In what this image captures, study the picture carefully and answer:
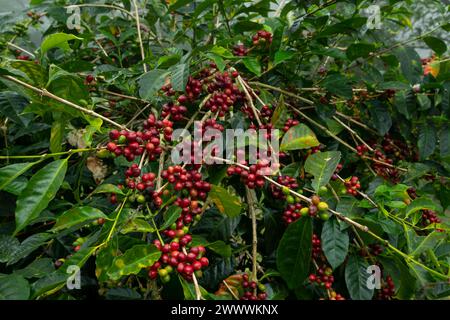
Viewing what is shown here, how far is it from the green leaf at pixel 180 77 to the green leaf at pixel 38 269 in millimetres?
433

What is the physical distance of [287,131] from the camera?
87cm

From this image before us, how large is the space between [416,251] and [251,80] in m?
0.59

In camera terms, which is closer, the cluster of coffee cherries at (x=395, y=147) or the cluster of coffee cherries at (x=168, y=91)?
the cluster of coffee cherries at (x=168, y=91)

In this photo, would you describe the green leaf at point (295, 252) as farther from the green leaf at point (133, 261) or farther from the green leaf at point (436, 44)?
the green leaf at point (436, 44)

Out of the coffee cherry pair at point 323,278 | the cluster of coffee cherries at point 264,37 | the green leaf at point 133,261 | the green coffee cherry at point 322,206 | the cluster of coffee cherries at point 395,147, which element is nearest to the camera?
the green leaf at point 133,261

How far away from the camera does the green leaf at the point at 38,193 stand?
2.11ft

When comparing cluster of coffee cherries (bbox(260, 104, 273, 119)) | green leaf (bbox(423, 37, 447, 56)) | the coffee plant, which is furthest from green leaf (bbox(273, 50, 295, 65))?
green leaf (bbox(423, 37, 447, 56))

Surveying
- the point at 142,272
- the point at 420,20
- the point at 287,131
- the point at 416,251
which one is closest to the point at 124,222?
the point at 142,272

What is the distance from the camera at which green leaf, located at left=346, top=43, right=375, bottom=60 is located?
3.38 feet

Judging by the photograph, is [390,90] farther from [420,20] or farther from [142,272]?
[420,20]

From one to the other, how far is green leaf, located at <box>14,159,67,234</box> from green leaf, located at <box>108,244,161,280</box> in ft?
0.53

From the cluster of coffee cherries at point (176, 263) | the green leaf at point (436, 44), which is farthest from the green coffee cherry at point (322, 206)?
the green leaf at point (436, 44)

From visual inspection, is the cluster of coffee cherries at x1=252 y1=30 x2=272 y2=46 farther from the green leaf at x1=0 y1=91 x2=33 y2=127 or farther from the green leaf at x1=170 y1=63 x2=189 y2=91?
the green leaf at x1=0 y1=91 x2=33 y2=127

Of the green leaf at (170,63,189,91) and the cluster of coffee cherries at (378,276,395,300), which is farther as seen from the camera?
the cluster of coffee cherries at (378,276,395,300)
